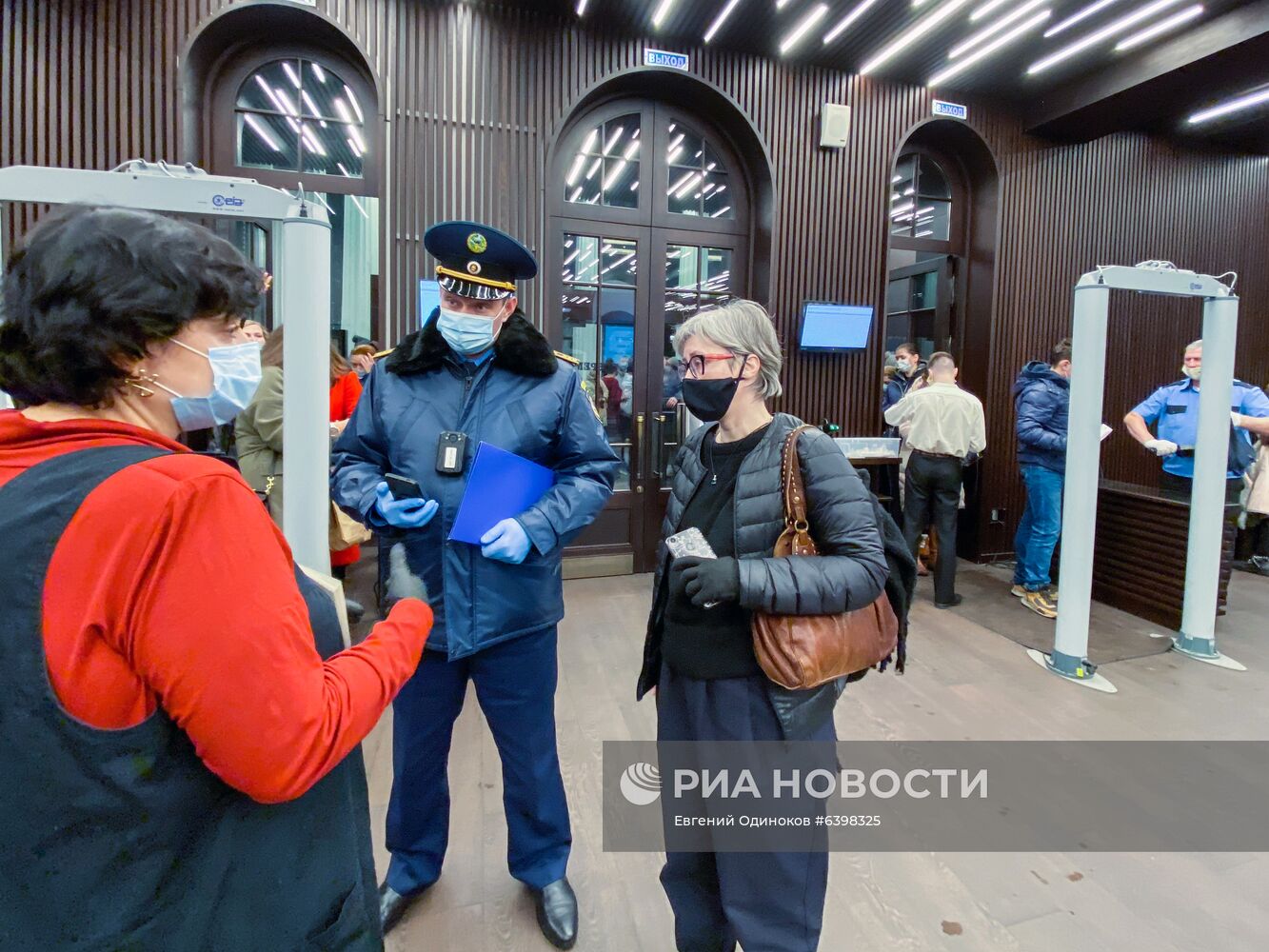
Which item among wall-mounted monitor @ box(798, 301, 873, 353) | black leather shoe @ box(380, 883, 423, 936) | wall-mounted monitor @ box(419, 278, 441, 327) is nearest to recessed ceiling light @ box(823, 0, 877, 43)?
wall-mounted monitor @ box(798, 301, 873, 353)

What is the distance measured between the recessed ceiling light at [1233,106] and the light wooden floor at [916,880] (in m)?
4.98

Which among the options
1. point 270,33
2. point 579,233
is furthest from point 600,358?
point 270,33

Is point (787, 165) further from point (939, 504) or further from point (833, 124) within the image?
point (939, 504)

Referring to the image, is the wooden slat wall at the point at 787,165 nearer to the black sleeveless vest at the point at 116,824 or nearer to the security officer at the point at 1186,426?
the security officer at the point at 1186,426

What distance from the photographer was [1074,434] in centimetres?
Result: 327

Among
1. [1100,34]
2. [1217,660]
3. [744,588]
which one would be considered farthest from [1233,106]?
[744,588]

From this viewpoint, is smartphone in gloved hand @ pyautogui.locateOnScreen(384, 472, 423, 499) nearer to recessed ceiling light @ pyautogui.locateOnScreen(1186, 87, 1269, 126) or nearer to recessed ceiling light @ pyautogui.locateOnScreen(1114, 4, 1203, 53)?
recessed ceiling light @ pyautogui.locateOnScreen(1114, 4, 1203, 53)

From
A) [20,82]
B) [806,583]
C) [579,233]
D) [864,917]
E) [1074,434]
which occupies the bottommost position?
[864,917]

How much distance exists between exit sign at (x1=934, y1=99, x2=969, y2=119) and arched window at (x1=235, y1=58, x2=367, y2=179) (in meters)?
4.29

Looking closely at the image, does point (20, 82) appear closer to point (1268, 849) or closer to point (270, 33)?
point (270, 33)

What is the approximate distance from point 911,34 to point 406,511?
16.1 feet

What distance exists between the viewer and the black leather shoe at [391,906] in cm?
174

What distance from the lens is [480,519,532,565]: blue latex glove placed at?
5.06ft

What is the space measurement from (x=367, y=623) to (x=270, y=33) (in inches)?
142
